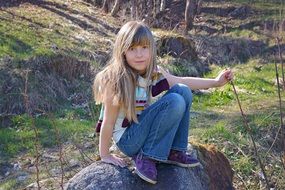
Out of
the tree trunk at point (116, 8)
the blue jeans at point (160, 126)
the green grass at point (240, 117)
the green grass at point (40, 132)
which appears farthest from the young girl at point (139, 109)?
the tree trunk at point (116, 8)

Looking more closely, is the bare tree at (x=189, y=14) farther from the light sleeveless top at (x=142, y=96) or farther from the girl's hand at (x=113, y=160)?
the girl's hand at (x=113, y=160)

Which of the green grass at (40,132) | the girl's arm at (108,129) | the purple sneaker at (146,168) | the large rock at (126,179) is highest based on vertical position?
the girl's arm at (108,129)

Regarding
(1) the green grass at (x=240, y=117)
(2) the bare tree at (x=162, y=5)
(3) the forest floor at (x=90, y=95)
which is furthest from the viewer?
(2) the bare tree at (x=162, y=5)

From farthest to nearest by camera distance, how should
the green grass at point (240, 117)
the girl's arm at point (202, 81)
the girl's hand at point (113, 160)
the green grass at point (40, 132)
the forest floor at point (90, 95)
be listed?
the green grass at point (40, 132) < the green grass at point (240, 117) < the forest floor at point (90, 95) < the girl's arm at point (202, 81) < the girl's hand at point (113, 160)

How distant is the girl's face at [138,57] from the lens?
12.7 ft

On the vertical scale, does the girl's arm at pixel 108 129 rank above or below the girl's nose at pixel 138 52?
below

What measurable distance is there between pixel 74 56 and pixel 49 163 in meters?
3.69

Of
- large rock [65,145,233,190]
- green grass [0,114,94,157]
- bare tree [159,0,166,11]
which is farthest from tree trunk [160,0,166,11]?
large rock [65,145,233,190]

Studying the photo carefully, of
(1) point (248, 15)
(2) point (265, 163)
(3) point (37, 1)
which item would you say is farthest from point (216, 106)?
(1) point (248, 15)

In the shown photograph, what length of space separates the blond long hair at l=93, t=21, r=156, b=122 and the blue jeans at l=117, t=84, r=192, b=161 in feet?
0.32

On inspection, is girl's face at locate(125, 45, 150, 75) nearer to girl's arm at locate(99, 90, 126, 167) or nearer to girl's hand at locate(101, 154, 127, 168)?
girl's arm at locate(99, 90, 126, 167)

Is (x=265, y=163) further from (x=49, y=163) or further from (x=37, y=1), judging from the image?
(x=37, y=1)

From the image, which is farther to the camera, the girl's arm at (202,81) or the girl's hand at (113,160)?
the girl's arm at (202,81)

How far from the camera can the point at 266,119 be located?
7.61 meters
